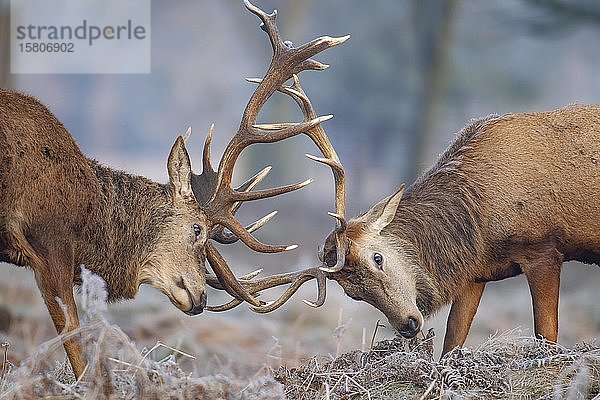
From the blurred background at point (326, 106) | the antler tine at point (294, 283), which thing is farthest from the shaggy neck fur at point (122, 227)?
the blurred background at point (326, 106)

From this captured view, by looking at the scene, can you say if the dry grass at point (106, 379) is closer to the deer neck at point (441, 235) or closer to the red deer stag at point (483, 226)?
the red deer stag at point (483, 226)

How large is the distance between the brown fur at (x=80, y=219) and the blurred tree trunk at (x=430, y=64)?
12.4 m

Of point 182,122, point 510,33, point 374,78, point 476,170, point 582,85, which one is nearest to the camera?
point 476,170

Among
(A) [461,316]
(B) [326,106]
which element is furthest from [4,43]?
(B) [326,106]

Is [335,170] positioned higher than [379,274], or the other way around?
[335,170]

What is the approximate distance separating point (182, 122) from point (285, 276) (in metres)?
36.3

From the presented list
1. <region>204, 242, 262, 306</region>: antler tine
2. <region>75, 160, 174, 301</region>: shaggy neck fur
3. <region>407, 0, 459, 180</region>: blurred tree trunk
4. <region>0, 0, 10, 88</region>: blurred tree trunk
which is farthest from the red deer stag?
<region>407, 0, 459, 180</region>: blurred tree trunk

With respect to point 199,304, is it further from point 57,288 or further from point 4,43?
point 4,43

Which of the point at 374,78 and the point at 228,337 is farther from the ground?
the point at 374,78

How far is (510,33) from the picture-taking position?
2547 centimetres

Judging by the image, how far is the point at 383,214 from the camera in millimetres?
7281

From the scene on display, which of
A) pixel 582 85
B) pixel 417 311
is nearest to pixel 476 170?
pixel 417 311

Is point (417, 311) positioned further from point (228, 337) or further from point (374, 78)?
point (374, 78)

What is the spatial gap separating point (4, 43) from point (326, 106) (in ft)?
47.1
